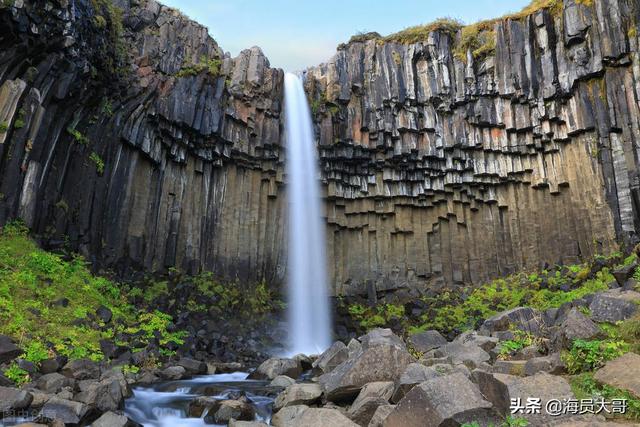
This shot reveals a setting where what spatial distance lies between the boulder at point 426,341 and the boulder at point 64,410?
26.3 ft

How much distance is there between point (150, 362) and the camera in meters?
12.1

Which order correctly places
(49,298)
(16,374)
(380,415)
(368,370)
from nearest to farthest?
(380,415), (368,370), (16,374), (49,298)

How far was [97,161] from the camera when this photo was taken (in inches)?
656

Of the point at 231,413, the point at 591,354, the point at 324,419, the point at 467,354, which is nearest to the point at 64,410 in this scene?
the point at 231,413

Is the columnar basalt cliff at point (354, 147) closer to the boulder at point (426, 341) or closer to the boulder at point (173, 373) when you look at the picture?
the boulder at point (173, 373)

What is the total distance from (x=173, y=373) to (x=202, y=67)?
13.9 metres

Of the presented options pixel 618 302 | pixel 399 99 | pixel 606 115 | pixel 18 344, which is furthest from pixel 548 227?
pixel 18 344

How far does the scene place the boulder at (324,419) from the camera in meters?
6.00

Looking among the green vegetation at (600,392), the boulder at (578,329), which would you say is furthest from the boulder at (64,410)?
the boulder at (578,329)

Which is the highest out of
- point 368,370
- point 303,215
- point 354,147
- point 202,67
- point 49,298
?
point 202,67

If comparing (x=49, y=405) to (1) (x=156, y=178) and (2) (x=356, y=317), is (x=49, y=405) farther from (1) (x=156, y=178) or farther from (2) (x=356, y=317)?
(2) (x=356, y=317)

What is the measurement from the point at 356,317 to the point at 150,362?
1157 cm

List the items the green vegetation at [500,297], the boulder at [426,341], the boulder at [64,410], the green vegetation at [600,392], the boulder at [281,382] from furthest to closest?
1. the green vegetation at [500,297]
2. the boulder at [426,341]
3. the boulder at [281,382]
4. the boulder at [64,410]
5. the green vegetation at [600,392]

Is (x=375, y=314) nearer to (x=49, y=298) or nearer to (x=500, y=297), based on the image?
(x=500, y=297)
